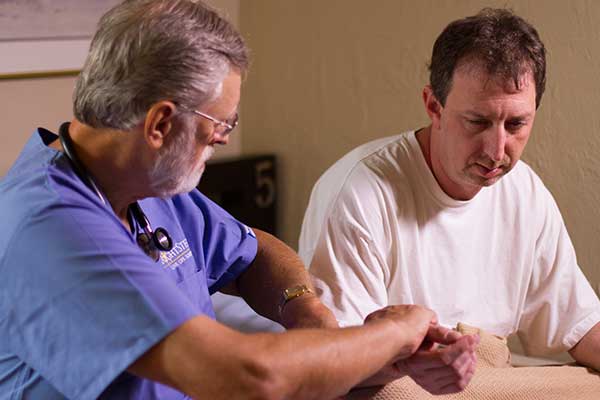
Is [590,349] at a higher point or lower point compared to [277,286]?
lower

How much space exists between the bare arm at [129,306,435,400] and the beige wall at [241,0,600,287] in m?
1.67

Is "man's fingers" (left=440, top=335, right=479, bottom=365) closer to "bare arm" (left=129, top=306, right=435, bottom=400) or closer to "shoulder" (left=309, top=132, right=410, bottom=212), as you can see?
"bare arm" (left=129, top=306, right=435, bottom=400)

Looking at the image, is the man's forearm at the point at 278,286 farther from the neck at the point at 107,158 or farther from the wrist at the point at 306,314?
the neck at the point at 107,158

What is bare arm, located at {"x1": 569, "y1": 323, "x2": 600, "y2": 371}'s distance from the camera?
2088 millimetres

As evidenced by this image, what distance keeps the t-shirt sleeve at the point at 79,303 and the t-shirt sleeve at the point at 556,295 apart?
46.4 inches

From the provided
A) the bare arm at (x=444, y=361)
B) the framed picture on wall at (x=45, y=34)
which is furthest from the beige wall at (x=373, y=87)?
the bare arm at (x=444, y=361)

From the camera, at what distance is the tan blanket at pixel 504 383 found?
1.73m

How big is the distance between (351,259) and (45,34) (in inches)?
52.2

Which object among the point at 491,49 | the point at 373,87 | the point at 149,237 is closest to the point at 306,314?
the point at 149,237

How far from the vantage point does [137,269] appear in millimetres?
1239

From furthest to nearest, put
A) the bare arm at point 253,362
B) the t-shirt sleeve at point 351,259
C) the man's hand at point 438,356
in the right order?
the t-shirt sleeve at point 351,259 → the man's hand at point 438,356 → the bare arm at point 253,362

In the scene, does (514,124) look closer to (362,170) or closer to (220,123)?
(362,170)

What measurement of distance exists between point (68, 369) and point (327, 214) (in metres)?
0.89

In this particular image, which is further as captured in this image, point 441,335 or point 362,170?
point 362,170
